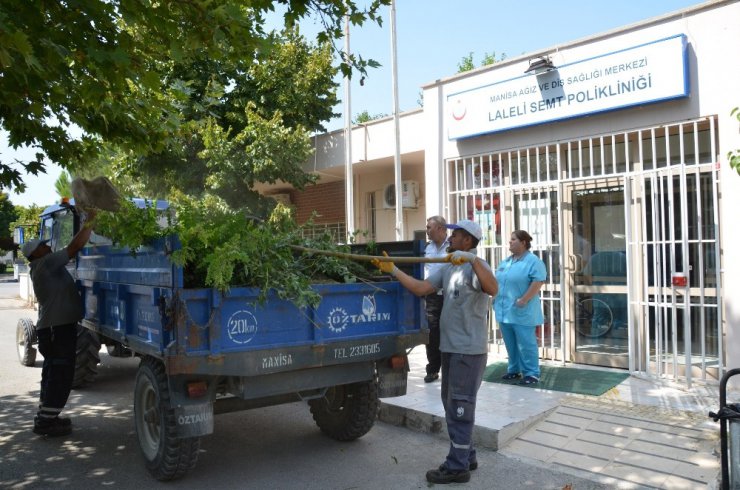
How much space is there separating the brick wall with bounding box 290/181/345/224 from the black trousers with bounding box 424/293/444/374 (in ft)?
20.3

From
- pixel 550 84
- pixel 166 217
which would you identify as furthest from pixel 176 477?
pixel 550 84

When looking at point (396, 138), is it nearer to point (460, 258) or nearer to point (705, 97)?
point (705, 97)

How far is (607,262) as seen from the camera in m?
7.21

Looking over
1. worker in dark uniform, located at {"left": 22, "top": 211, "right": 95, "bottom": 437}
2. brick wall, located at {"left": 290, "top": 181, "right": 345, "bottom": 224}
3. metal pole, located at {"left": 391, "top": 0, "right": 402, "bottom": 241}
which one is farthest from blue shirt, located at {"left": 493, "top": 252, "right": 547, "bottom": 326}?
brick wall, located at {"left": 290, "top": 181, "right": 345, "bottom": 224}

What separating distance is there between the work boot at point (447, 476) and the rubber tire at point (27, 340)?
275 inches

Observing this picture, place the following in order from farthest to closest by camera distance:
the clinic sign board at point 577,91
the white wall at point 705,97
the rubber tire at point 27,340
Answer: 1. the rubber tire at point 27,340
2. the clinic sign board at point 577,91
3. the white wall at point 705,97

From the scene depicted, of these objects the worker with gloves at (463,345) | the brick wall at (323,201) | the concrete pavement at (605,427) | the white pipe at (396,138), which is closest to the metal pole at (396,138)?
the white pipe at (396,138)

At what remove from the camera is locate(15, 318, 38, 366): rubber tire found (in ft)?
28.8

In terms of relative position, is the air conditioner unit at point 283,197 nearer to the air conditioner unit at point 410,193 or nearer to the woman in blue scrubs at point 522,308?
the air conditioner unit at point 410,193

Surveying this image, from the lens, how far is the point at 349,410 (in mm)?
5090

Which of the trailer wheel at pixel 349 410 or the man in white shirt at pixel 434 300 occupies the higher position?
the man in white shirt at pixel 434 300

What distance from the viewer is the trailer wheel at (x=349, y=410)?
500 cm

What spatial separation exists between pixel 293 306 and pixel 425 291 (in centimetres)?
98

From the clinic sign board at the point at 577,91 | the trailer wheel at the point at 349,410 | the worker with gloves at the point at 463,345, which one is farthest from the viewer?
the clinic sign board at the point at 577,91
